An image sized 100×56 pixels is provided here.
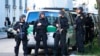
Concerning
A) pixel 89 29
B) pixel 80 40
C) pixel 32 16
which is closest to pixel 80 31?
pixel 80 40

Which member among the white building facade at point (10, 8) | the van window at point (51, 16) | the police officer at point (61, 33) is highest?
the van window at point (51, 16)

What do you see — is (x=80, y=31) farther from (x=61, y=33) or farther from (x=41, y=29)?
(x=41, y=29)

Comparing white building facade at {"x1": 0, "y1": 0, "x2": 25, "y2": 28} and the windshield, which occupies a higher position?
the windshield

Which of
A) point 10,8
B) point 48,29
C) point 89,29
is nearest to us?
point 48,29

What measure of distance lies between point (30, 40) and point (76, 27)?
2.02 m

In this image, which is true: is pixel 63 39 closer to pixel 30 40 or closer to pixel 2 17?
pixel 30 40

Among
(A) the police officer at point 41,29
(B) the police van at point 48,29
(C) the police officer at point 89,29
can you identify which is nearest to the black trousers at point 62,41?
(A) the police officer at point 41,29

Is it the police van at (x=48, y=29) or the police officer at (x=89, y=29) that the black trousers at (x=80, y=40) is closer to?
the police van at (x=48, y=29)

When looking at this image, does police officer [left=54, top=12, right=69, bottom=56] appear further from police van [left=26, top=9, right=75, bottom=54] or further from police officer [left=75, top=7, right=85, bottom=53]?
police officer [left=75, top=7, right=85, bottom=53]

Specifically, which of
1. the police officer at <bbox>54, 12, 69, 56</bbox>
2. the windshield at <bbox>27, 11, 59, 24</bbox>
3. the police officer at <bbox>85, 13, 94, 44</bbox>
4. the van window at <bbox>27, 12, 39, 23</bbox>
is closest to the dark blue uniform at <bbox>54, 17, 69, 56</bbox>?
the police officer at <bbox>54, 12, 69, 56</bbox>

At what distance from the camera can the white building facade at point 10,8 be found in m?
42.3

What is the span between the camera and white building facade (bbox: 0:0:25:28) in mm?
42281

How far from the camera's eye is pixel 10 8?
46.2 meters

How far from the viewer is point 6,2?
4462 cm
